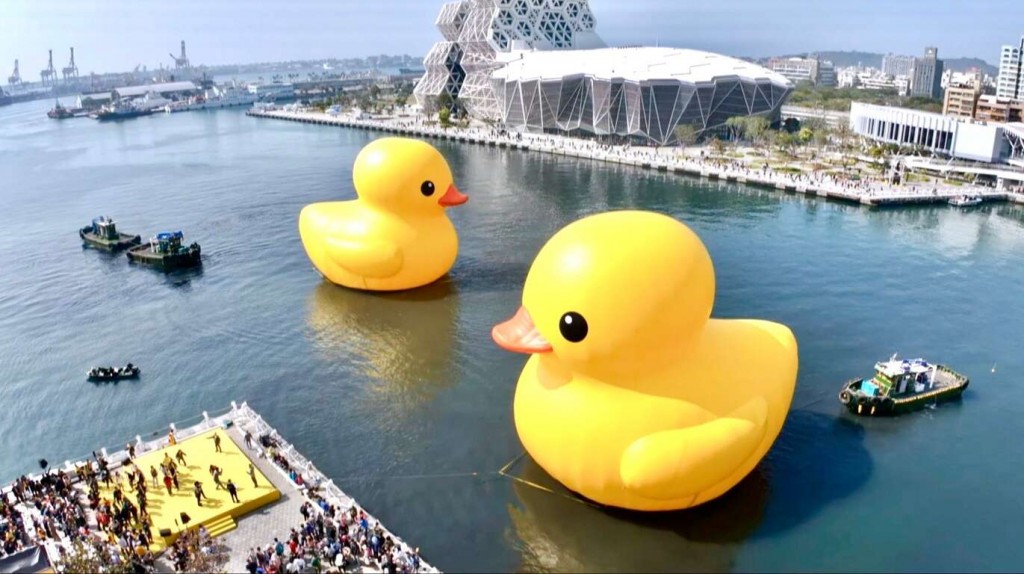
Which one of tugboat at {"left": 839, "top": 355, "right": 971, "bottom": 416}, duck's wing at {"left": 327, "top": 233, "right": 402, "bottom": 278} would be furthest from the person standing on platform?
tugboat at {"left": 839, "top": 355, "right": 971, "bottom": 416}

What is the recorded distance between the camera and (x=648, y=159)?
7544cm

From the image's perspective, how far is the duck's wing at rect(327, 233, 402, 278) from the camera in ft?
109

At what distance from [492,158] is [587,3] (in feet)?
188

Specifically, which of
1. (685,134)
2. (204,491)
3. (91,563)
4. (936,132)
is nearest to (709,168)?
(685,134)

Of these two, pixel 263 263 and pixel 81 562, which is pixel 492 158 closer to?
pixel 263 263

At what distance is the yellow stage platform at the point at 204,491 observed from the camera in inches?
747

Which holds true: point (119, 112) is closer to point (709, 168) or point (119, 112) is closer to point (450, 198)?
point (709, 168)

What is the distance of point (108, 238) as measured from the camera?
1845 inches

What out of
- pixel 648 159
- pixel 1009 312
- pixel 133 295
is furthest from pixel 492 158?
pixel 1009 312

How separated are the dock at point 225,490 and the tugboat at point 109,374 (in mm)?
5395

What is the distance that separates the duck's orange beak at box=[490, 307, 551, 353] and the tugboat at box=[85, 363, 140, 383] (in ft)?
59.0

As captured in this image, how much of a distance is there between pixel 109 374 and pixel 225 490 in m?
11.8

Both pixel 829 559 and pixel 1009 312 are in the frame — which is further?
pixel 1009 312

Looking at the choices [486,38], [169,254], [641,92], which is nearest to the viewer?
[169,254]
